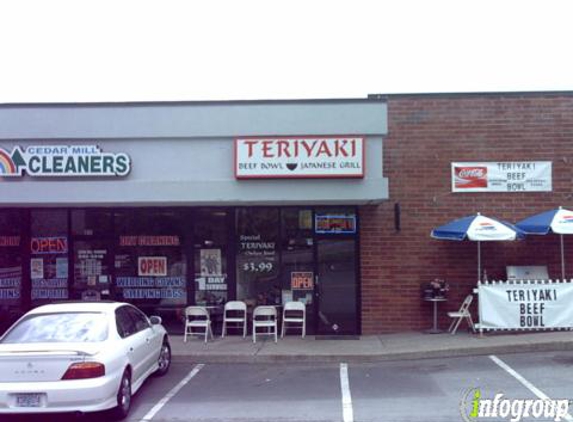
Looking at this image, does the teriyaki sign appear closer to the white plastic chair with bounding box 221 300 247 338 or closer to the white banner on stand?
the white plastic chair with bounding box 221 300 247 338

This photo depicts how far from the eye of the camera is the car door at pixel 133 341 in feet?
26.7

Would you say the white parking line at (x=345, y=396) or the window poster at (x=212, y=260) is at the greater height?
the window poster at (x=212, y=260)

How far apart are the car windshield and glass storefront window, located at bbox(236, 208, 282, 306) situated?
18.1 ft

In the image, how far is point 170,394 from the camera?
8.91 m

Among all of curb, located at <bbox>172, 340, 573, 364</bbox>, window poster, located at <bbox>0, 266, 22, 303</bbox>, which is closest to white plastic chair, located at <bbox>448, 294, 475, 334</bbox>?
curb, located at <bbox>172, 340, 573, 364</bbox>

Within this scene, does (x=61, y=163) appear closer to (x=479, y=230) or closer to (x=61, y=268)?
(x=61, y=268)

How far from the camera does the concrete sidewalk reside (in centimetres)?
1107

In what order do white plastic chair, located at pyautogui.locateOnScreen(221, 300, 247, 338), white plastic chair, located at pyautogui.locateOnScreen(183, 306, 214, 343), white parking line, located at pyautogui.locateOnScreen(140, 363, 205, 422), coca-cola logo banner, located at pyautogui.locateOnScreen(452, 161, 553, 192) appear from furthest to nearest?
coca-cola logo banner, located at pyautogui.locateOnScreen(452, 161, 553, 192)
white plastic chair, located at pyautogui.locateOnScreen(221, 300, 247, 338)
white plastic chair, located at pyautogui.locateOnScreen(183, 306, 214, 343)
white parking line, located at pyautogui.locateOnScreen(140, 363, 205, 422)

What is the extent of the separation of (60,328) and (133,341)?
3.18 ft

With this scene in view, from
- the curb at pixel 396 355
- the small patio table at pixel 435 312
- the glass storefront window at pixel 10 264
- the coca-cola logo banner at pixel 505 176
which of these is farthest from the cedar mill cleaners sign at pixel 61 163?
the coca-cola logo banner at pixel 505 176

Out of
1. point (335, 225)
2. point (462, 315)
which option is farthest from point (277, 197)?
point (462, 315)

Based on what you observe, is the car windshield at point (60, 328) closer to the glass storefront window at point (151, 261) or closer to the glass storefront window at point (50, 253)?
the glass storefront window at point (151, 261)

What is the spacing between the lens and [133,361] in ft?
26.8

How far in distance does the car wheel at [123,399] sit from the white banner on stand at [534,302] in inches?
289
